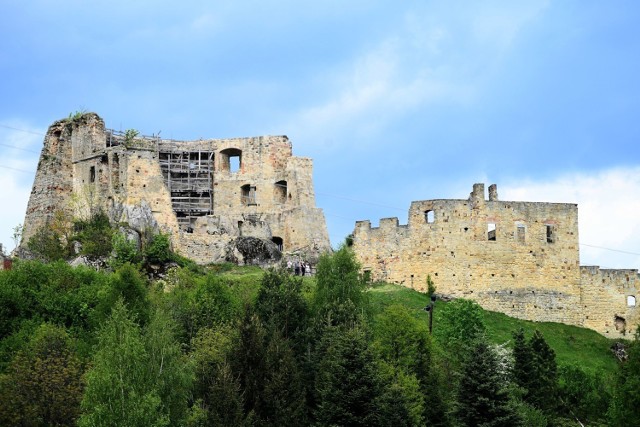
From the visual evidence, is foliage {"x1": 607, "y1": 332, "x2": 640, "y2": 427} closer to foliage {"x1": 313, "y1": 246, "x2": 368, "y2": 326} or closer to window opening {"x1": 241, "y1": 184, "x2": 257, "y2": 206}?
foliage {"x1": 313, "y1": 246, "x2": 368, "y2": 326}

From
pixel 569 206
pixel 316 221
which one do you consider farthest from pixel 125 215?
pixel 569 206

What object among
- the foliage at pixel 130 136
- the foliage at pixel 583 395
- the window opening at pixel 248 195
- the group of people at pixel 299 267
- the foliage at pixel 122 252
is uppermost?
the foliage at pixel 130 136

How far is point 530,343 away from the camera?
5862cm

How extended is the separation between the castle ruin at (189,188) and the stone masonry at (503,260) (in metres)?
6.91

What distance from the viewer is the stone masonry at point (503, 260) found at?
70.3m

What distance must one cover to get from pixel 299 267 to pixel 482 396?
27464 mm

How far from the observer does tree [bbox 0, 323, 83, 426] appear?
154 feet

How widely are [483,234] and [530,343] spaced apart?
13117 mm

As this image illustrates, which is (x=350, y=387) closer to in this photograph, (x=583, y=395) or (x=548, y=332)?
(x=583, y=395)

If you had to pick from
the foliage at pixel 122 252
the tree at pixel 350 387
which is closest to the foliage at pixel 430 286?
the foliage at pixel 122 252

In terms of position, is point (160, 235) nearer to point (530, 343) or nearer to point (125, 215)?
point (125, 215)

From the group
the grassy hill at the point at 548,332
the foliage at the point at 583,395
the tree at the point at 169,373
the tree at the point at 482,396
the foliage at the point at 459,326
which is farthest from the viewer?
the grassy hill at the point at 548,332

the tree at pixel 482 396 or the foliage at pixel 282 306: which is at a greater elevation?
the foliage at pixel 282 306

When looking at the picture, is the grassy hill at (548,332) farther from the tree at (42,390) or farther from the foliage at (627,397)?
the tree at (42,390)
